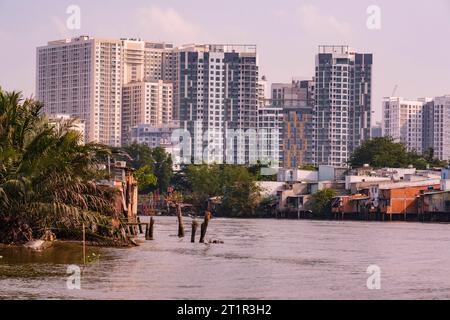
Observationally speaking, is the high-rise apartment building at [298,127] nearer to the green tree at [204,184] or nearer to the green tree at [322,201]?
the green tree at [204,184]

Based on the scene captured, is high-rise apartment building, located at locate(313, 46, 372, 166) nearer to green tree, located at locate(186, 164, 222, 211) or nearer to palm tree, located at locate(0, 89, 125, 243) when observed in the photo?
green tree, located at locate(186, 164, 222, 211)

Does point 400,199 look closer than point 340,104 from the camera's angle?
Yes

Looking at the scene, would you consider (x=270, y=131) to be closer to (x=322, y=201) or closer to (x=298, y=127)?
(x=298, y=127)

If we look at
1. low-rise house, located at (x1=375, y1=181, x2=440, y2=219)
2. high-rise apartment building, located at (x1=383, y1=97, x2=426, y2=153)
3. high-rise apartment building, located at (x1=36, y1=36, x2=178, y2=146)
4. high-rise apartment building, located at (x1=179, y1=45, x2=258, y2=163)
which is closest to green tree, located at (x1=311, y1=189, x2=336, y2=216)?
low-rise house, located at (x1=375, y1=181, x2=440, y2=219)

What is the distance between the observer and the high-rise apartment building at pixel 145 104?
577 feet

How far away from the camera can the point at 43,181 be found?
31.3m

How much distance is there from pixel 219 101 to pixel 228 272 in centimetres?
13101

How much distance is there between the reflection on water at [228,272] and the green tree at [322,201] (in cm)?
4555

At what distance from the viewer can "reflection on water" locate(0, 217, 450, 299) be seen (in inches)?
923

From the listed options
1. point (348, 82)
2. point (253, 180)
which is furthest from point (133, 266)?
point (348, 82)

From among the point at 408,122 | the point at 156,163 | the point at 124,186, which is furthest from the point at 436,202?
the point at 408,122

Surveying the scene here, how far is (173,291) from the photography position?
77.2 feet

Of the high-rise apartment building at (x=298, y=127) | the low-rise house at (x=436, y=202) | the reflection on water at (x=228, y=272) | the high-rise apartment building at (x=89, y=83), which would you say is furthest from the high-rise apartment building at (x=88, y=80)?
the reflection on water at (x=228, y=272)
